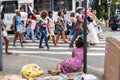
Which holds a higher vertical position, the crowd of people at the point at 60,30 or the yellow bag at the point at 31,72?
the crowd of people at the point at 60,30

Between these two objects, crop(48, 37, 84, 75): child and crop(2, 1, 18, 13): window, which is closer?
crop(48, 37, 84, 75): child

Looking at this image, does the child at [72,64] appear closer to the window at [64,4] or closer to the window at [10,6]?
the window at [64,4]

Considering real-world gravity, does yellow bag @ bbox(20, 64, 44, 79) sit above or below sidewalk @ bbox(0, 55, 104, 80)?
above

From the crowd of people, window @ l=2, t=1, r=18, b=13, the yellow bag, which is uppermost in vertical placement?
window @ l=2, t=1, r=18, b=13

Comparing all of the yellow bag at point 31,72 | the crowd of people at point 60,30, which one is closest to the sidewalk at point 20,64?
the yellow bag at point 31,72

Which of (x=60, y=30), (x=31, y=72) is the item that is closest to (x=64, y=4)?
(x=60, y=30)

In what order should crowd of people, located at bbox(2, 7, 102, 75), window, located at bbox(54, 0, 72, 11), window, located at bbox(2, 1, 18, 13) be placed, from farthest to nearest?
1. window, located at bbox(2, 1, 18, 13)
2. window, located at bbox(54, 0, 72, 11)
3. crowd of people, located at bbox(2, 7, 102, 75)

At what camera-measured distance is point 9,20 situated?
2533 centimetres

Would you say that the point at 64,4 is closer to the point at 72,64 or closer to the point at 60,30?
the point at 60,30

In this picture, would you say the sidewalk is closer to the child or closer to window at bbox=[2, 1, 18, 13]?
the child

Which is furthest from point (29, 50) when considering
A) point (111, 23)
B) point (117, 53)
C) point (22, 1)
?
point (111, 23)

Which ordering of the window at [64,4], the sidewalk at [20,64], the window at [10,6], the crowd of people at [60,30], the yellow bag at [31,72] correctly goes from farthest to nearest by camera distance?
1. the window at [10,6]
2. the window at [64,4]
3. the sidewalk at [20,64]
4. the crowd of people at [60,30]
5. the yellow bag at [31,72]

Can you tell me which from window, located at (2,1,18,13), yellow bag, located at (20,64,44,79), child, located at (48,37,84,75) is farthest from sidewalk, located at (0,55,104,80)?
window, located at (2,1,18,13)

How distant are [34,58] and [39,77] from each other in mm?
3199
